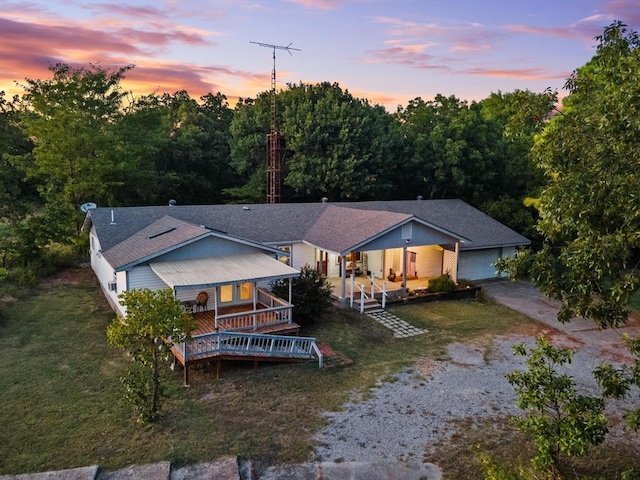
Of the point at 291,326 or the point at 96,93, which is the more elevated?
the point at 96,93

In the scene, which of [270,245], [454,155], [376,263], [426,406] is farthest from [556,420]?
[454,155]

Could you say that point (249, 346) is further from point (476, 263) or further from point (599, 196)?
point (476, 263)

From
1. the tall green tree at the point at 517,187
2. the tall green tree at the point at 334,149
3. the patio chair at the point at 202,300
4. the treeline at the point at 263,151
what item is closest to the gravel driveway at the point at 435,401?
the patio chair at the point at 202,300

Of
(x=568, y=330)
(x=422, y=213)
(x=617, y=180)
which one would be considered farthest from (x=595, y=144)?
(x=422, y=213)

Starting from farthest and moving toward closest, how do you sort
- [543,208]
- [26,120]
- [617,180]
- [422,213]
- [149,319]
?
[26,120]
[422,213]
[149,319]
[543,208]
[617,180]

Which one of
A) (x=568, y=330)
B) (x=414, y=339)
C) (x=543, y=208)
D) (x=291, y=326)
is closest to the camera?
(x=543, y=208)

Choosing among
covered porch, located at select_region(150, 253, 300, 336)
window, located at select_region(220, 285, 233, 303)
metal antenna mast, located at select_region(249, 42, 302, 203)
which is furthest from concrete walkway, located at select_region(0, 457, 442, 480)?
metal antenna mast, located at select_region(249, 42, 302, 203)

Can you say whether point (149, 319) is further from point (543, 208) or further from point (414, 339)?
point (414, 339)
